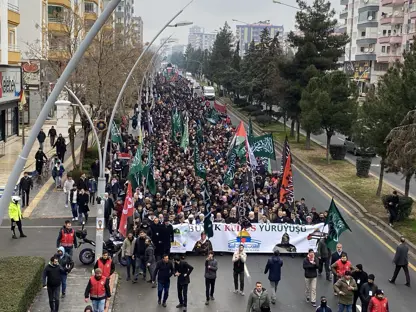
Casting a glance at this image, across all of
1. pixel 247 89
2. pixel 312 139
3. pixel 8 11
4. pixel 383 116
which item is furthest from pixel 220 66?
pixel 383 116

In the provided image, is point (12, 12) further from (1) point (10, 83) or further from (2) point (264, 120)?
(2) point (264, 120)

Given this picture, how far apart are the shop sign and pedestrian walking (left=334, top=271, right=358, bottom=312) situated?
91.5 feet

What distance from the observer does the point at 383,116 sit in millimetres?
24812

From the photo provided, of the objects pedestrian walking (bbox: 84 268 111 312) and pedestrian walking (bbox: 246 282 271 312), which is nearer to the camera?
pedestrian walking (bbox: 246 282 271 312)

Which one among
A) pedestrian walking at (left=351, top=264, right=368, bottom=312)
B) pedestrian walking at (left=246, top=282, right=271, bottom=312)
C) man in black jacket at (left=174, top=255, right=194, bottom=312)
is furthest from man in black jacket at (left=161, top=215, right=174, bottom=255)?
pedestrian walking at (left=351, top=264, right=368, bottom=312)

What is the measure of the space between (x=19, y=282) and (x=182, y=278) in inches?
140

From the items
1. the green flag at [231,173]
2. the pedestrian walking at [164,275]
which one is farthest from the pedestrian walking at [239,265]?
the green flag at [231,173]

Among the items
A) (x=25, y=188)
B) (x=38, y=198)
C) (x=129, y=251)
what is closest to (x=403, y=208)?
(x=129, y=251)

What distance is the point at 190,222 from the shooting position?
731 inches

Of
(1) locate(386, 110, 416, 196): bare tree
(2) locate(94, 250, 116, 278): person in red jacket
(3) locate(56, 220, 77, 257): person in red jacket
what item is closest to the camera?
(2) locate(94, 250, 116, 278): person in red jacket

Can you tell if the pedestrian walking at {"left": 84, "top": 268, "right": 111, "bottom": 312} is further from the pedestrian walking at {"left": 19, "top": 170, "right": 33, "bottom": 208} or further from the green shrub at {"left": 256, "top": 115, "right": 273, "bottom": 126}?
the green shrub at {"left": 256, "top": 115, "right": 273, "bottom": 126}

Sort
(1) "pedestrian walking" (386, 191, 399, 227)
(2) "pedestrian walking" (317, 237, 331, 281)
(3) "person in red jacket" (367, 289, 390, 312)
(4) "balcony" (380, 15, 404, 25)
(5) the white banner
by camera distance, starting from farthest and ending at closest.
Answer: (4) "balcony" (380, 15, 404, 25) < (1) "pedestrian walking" (386, 191, 399, 227) < (5) the white banner < (2) "pedestrian walking" (317, 237, 331, 281) < (3) "person in red jacket" (367, 289, 390, 312)

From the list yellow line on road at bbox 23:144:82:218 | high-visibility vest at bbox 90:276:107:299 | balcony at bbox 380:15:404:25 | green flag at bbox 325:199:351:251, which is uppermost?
balcony at bbox 380:15:404:25

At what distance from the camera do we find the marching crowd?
13.2 metres
